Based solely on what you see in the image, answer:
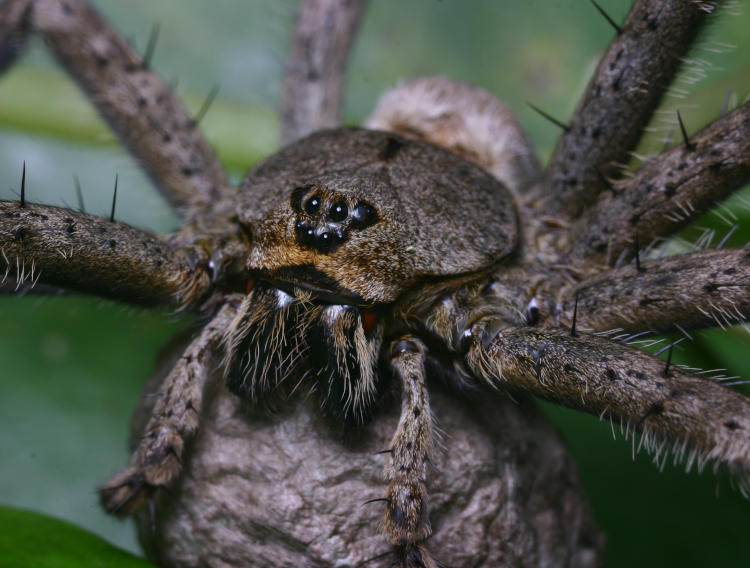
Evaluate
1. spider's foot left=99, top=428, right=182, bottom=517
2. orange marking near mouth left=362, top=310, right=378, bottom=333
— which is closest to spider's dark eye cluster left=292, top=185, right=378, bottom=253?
orange marking near mouth left=362, top=310, right=378, bottom=333

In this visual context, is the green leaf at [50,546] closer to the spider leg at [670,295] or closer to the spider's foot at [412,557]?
the spider's foot at [412,557]

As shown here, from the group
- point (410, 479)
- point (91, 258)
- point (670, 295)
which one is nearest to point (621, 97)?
point (670, 295)

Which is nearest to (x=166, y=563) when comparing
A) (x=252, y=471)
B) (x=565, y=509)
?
(x=252, y=471)

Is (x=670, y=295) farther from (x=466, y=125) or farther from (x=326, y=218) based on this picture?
(x=466, y=125)

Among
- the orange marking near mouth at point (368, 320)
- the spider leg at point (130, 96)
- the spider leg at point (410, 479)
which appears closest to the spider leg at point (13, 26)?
the spider leg at point (130, 96)

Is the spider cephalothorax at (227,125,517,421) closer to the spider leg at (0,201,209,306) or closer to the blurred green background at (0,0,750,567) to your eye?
the spider leg at (0,201,209,306)

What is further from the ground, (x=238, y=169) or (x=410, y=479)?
(x=238, y=169)
